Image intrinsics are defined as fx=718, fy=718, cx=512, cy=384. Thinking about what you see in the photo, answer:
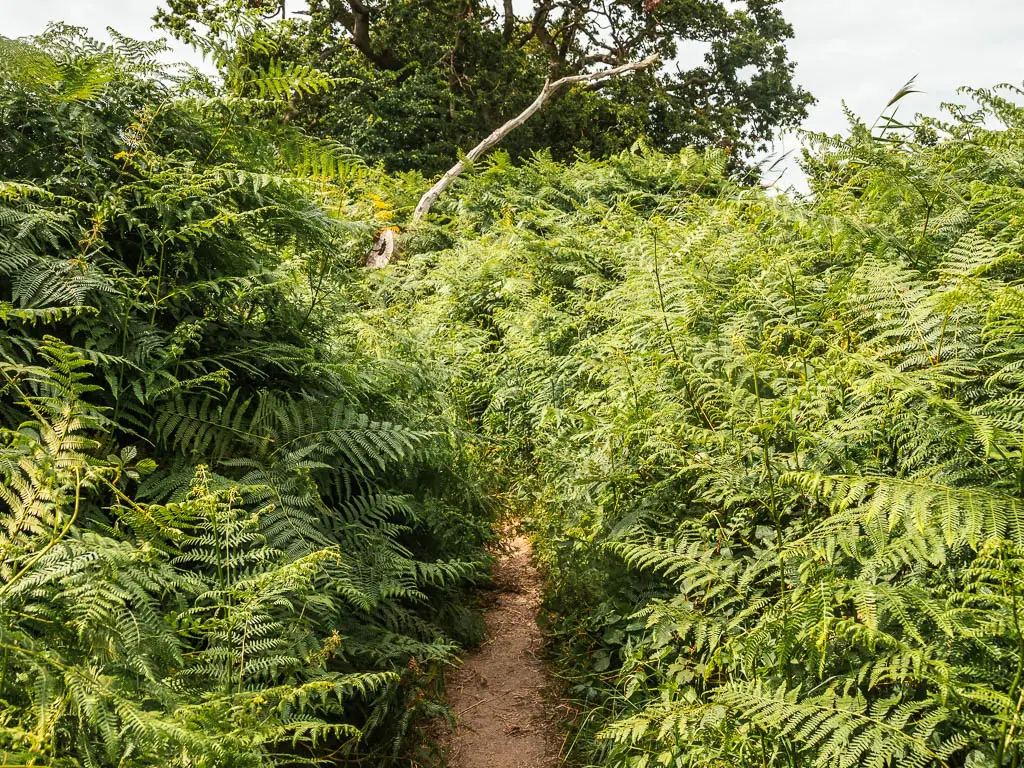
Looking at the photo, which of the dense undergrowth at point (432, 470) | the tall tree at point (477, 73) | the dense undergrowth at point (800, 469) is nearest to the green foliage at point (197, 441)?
the dense undergrowth at point (432, 470)

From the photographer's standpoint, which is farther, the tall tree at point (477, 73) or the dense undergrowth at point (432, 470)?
the tall tree at point (477, 73)

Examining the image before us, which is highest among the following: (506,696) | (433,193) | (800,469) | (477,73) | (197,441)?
(477,73)

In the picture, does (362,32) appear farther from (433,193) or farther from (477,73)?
(433,193)

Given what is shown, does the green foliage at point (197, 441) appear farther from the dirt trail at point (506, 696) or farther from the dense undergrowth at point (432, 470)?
the dirt trail at point (506, 696)

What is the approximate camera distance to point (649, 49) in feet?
63.5

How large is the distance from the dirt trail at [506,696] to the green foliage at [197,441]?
0.24m

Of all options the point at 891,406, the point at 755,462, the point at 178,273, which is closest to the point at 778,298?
the point at 755,462

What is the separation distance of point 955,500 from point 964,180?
342 centimetres

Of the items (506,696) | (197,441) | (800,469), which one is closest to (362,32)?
(197,441)

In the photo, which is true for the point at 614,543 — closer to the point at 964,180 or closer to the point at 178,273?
the point at 178,273

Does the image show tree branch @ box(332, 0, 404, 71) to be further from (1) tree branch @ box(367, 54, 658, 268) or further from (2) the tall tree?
(1) tree branch @ box(367, 54, 658, 268)

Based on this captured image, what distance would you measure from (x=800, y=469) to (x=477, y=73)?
15.5 meters

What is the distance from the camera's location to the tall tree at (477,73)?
15016 mm

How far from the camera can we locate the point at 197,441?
298cm
